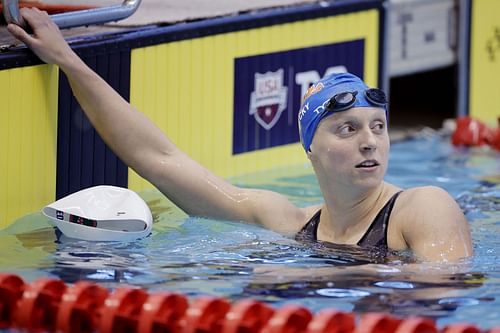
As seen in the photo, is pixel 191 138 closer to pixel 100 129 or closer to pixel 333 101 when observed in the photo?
pixel 100 129

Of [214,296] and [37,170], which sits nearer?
[214,296]

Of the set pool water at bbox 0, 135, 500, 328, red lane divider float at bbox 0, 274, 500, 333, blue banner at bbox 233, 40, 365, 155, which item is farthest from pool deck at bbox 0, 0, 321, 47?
red lane divider float at bbox 0, 274, 500, 333

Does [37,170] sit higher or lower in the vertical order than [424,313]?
higher

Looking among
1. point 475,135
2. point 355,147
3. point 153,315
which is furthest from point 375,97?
point 475,135

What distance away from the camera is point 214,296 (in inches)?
128

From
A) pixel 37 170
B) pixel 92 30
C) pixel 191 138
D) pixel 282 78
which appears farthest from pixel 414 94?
pixel 37 170

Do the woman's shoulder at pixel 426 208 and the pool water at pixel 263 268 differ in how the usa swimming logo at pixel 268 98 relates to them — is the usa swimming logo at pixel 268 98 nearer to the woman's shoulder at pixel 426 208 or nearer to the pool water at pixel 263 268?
the pool water at pixel 263 268

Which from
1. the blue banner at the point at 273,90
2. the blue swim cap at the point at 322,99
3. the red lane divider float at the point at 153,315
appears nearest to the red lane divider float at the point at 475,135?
the blue banner at the point at 273,90

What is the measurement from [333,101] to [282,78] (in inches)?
76.7

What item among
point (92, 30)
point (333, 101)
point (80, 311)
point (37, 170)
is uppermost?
point (92, 30)

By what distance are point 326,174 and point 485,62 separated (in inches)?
146

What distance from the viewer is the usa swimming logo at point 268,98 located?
17.8 feet

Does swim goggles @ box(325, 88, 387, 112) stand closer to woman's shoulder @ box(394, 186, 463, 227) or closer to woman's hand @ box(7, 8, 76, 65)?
woman's shoulder @ box(394, 186, 463, 227)

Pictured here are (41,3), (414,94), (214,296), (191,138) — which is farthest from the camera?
(414,94)
